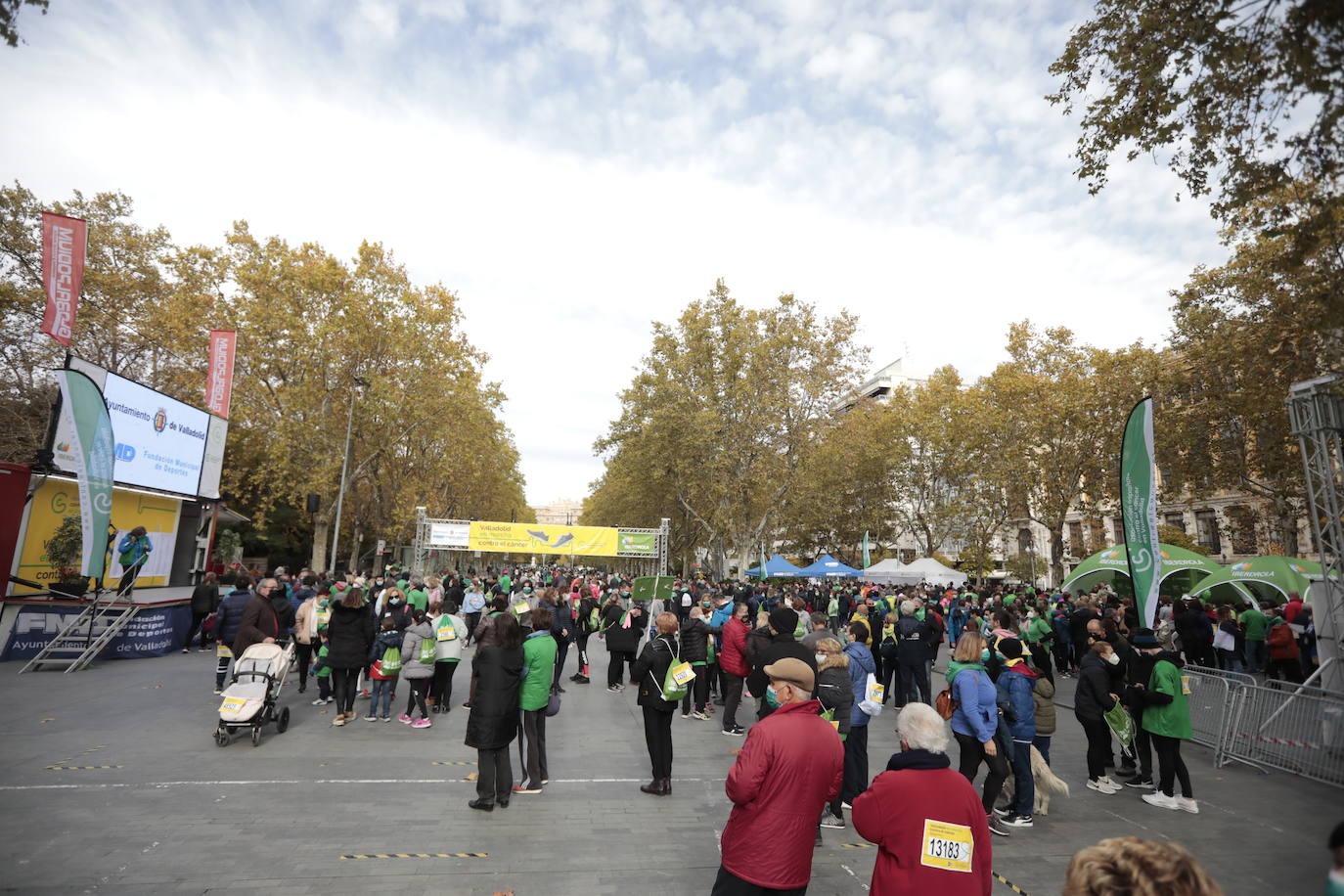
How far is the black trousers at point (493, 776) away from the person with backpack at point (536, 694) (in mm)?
392

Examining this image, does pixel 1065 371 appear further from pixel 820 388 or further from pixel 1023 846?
pixel 1023 846

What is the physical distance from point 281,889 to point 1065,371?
36212mm

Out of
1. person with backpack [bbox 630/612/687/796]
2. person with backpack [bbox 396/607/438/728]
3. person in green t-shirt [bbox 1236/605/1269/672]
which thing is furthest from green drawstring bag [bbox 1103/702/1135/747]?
person in green t-shirt [bbox 1236/605/1269/672]

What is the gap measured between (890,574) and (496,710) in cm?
2819

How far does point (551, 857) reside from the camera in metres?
4.92

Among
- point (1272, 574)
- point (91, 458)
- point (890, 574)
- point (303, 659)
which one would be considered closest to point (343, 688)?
point (303, 659)

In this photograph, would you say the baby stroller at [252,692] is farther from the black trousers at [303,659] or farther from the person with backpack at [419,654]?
the black trousers at [303,659]

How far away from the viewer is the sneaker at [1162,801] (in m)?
6.50

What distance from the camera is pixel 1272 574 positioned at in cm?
1691

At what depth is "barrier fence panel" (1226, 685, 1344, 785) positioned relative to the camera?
24.3 feet

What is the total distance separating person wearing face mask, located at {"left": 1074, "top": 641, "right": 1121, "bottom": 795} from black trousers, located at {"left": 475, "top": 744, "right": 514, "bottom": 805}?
546cm

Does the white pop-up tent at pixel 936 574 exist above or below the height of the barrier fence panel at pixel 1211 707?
above

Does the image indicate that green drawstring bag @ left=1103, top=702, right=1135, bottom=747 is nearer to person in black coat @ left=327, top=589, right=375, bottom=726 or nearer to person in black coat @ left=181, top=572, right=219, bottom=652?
person in black coat @ left=327, top=589, right=375, bottom=726

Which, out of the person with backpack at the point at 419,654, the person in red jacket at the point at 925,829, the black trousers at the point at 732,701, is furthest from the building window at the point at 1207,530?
the person in red jacket at the point at 925,829
